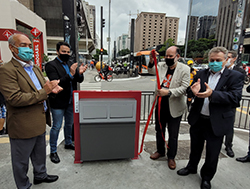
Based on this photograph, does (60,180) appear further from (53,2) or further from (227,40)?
(227,40)

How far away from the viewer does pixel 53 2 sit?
3578cm

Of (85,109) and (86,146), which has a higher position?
(85,109)

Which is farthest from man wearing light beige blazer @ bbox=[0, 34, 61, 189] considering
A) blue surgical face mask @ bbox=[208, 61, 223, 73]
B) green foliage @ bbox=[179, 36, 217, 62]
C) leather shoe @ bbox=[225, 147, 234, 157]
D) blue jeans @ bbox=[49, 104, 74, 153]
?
green foliage @ bbox=[179, 36, 217, 62]

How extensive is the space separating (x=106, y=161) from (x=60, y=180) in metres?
0.75

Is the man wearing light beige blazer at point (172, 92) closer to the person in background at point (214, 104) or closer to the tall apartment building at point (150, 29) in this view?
the person in background at point (214, 104)

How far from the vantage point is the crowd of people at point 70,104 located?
70.0 inches

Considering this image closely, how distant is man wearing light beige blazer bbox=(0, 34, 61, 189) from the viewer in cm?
167

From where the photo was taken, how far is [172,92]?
2443 millimetres

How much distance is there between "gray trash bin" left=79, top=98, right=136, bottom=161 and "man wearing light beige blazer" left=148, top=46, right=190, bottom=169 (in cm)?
57

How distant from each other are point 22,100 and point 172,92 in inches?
77.3

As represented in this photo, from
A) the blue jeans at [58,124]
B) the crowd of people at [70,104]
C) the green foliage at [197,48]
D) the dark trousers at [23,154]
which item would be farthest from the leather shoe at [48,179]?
the green foliage at [197,48]

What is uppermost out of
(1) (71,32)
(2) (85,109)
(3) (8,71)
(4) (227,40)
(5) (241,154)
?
(4) (227,40)

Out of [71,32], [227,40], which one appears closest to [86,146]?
[71,32]

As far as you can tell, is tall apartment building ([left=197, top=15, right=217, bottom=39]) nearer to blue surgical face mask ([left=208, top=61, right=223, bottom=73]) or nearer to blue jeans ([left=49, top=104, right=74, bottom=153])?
blue surgical face mask ([left=208, top=61, right=223, bottom=73])
